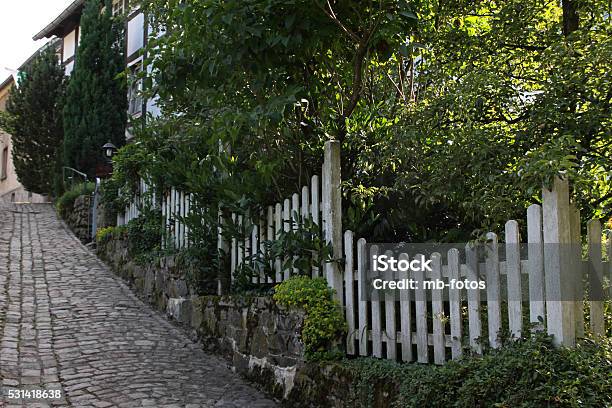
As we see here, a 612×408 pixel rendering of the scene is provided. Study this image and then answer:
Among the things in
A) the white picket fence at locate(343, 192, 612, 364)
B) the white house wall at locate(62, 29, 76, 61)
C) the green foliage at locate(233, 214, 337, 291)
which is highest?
the white house wall at locate(62, 29, 76, 61)

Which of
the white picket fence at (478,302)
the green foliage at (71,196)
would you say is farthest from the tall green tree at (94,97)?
the white picket fence at (478,302)

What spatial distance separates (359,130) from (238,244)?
1897 mm

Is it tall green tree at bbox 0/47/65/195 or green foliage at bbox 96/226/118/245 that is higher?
tall green tree at bbox 0/47/65/195

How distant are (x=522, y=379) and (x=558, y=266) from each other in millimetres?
614

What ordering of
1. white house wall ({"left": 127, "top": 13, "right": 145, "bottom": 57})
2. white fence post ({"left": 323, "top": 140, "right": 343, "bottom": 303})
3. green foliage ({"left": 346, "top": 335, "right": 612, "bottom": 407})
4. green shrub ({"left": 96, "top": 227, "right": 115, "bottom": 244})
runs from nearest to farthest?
1. green foliage ({"left": 346, "top": 335, "right": 612, "bottom": 407})
2. white fence post ({"left": 323, "top": 140, "right": 343, "bottom": 303})
3. green shrub ({"left": 96, "top": 227, "right": 115, "bottom": 244})
4. white house wall ({"left": 127, "top": 13, "right": 145, "bottom": 57})

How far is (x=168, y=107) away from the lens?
8062 millimetres

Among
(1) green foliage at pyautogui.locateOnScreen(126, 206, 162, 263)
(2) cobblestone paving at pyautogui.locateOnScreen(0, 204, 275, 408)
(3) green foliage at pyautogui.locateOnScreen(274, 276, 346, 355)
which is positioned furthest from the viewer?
(1) green foliage at pyautogui.locateOnScreen(126, 206, 162, 263)

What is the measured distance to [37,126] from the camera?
70.0ft

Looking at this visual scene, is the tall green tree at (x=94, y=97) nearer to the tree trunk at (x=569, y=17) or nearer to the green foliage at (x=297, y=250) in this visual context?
the green foliage at (x=297, y=250)

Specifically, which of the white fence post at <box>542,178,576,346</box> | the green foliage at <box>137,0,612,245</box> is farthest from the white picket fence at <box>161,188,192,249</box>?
the white fence post at <box>542,178,576,346</box>

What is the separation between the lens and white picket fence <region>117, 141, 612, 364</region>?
10.6 ft

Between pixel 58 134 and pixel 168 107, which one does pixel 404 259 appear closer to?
pixel 168 107

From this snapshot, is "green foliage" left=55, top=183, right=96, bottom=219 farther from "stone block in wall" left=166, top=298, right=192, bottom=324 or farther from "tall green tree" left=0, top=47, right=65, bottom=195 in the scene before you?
"stone block in wall" left=166, top=298, right=192, bottom=324

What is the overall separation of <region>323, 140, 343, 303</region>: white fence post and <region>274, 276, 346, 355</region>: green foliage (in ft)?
0.29
